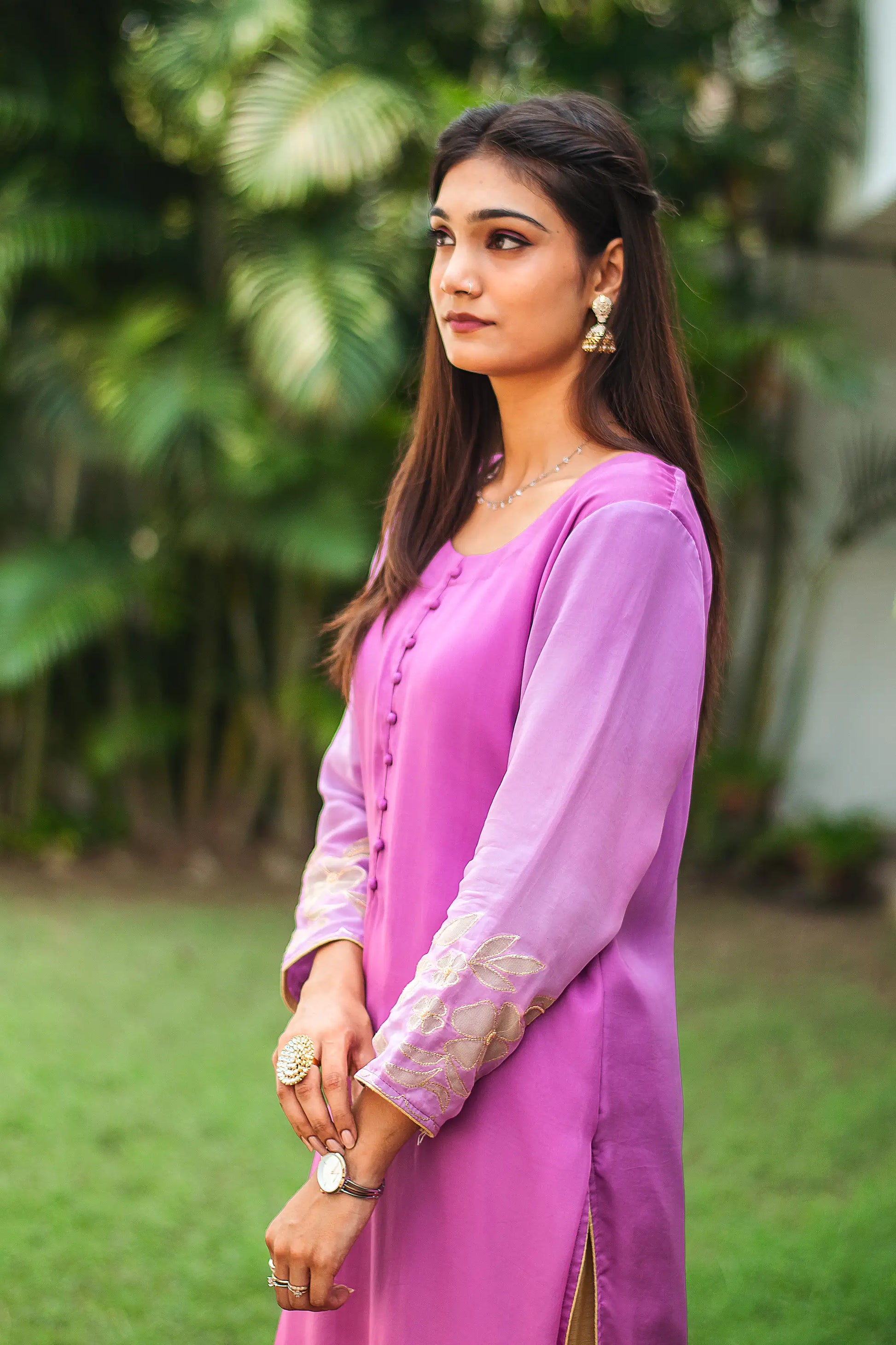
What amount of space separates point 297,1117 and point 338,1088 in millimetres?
48

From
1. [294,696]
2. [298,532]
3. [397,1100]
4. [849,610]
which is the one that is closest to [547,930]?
[397,1100]

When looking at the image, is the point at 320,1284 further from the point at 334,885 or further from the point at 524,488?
the point at 524,488

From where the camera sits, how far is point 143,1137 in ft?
9.98

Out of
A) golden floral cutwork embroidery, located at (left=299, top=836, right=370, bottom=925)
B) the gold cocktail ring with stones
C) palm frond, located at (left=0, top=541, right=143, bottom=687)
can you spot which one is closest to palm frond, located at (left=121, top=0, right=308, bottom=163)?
palm frond, located at (left=0, top=541, right=143, bottom=687)

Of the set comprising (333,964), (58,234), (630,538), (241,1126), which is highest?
(58,234)

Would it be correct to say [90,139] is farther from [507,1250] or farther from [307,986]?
[507,1250]

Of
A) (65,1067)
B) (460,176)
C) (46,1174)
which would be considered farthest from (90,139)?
(460,176)

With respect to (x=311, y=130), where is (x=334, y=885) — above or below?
below

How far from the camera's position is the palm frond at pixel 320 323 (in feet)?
13.7

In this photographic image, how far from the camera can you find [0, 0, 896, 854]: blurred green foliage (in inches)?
172

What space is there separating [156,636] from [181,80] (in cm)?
224

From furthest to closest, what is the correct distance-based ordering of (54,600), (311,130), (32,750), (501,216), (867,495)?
(32,750), (867,495), (54,600), (311,130), (501,216)

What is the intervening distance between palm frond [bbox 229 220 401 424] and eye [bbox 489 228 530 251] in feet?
9.83

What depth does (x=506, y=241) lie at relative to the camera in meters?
1.21
